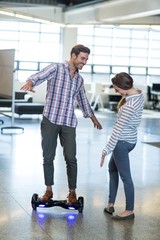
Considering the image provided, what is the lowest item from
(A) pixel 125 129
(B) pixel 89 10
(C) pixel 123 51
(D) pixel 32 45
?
(A) pixel 125 129

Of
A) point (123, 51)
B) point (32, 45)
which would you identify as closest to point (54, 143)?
point (32, 45)

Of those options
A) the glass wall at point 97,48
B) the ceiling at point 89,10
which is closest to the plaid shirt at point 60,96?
the ceiling at point 89,10

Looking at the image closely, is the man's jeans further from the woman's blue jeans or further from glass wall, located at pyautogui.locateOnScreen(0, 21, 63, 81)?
glass wall, located at pyautogui.locateOnScreen(0, 21, 63, 81)

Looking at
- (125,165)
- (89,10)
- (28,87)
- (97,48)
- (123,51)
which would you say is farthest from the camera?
(123,51)

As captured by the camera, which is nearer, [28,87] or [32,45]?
[28,87]

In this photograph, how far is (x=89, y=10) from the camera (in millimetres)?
17797

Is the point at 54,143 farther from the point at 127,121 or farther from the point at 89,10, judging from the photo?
the point at 89,10

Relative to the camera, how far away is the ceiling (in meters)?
14.6

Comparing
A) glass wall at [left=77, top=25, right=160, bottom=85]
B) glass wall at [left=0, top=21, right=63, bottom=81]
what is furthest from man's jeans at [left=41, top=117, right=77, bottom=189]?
glass wall at [left=77, top=25, right=160, bottom=85]

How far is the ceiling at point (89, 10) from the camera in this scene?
47.8 ft

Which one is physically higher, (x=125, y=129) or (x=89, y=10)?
(x=89, y=10)

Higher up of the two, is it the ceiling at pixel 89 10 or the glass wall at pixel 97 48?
the ceiling at pixel 89 10

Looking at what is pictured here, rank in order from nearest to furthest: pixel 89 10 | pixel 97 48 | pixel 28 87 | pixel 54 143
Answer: pixel 28 87
pixel 54 143
pixel 89 10
pixel 97 48

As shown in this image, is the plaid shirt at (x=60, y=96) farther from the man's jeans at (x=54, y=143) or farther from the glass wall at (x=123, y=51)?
the glass wall at (x=123, y=51)
